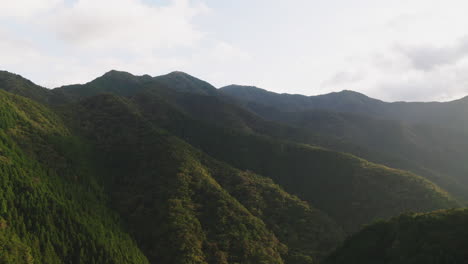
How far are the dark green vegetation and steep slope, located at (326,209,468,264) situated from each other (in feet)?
70.5

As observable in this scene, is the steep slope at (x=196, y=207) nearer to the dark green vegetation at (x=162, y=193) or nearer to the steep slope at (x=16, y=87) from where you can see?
the dark green vegetation at (x=162, y=193)

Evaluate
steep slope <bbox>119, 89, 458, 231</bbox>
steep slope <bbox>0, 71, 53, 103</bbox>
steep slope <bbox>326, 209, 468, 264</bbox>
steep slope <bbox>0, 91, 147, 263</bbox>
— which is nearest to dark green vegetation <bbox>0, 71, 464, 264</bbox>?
steep slope <bbox>0, 91, 147, 263</bbox>

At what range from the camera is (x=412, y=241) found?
40.0 m

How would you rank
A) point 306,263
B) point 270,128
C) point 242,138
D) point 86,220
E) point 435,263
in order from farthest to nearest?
point 270,128
point 242,138
point 306,263
point 86,220
point 435,263

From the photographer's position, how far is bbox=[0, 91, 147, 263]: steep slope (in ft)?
145

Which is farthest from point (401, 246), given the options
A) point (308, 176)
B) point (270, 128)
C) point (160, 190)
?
point (270, 128)

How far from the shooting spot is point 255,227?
230ft

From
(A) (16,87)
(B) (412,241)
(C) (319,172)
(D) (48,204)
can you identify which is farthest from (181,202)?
(A) (16,87)

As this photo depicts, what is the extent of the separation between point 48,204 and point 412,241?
194 feet

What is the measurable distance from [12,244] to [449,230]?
60.1 meters

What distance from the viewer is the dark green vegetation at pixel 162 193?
166 ft

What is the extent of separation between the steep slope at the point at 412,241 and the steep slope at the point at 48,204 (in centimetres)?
3896

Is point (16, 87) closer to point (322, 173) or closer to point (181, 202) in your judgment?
point (181, 202)

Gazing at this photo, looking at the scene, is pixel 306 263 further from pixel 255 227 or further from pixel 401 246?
pixel 401 246
